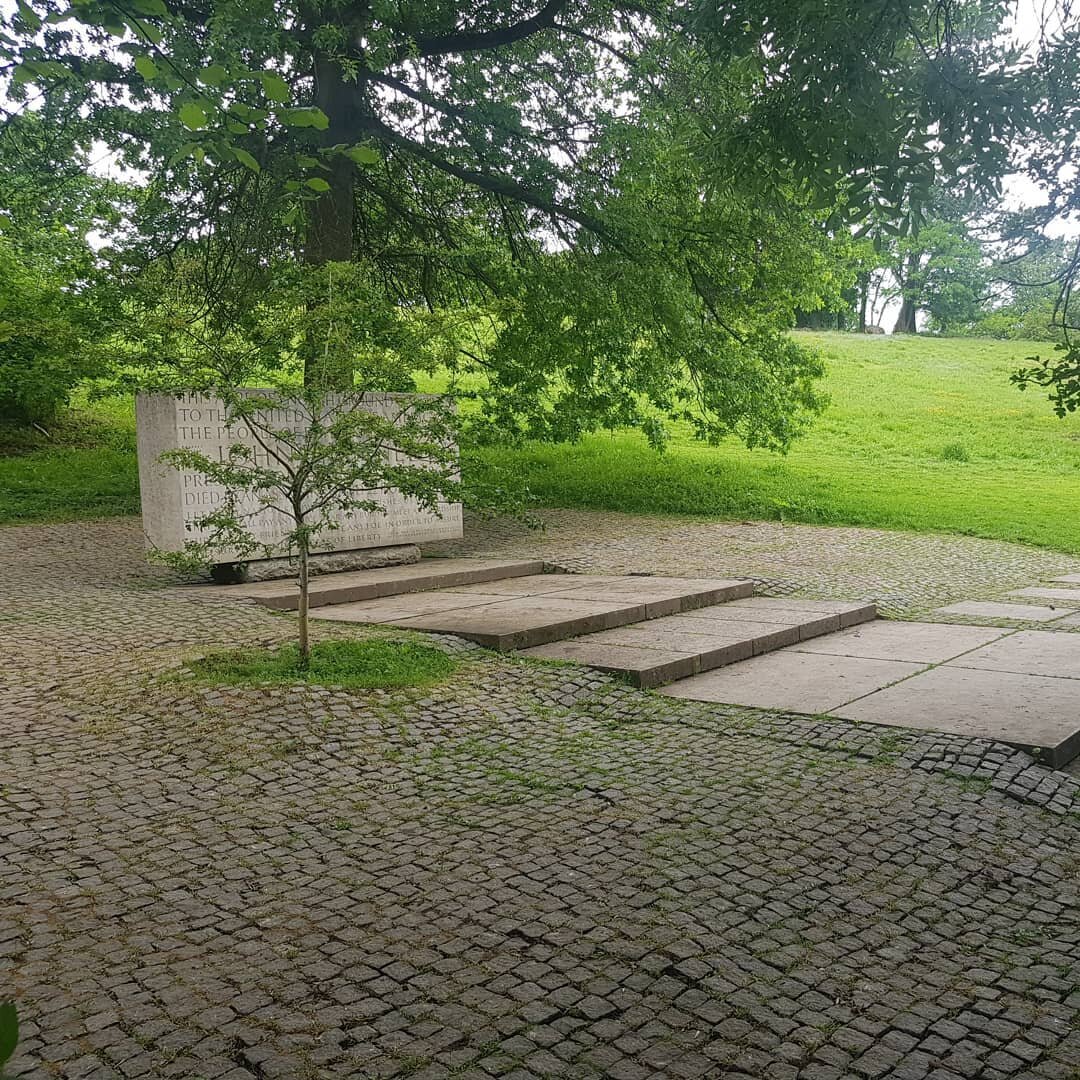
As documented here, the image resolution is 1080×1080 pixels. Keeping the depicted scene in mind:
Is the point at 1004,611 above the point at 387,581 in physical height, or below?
below

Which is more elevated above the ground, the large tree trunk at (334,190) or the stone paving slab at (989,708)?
the large tree trunk at (334,190)

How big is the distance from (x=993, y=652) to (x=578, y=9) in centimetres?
1061

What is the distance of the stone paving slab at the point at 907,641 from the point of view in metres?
8.43

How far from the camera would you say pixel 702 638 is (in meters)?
8.45

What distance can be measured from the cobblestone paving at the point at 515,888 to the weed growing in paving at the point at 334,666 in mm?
207

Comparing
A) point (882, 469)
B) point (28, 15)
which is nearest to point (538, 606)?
point (28, 15)

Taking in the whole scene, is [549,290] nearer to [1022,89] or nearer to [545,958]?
[1022,89]

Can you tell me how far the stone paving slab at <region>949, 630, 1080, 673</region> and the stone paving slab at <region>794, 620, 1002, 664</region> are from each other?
13 cm

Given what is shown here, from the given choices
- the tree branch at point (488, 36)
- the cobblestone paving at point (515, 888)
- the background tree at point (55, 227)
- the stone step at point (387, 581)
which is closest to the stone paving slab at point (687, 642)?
the cobblestone paving at point (515, 888)

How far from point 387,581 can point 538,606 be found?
71.2 inches

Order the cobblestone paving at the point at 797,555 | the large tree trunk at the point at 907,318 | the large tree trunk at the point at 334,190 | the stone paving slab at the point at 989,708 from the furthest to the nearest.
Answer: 1. the large tree trunk at the point at 907,318
2. the large tree trunk at the point at 334,190
3. the cobblestone paving at the point at 797,555
4. the stone paving slab at the point at 989,708

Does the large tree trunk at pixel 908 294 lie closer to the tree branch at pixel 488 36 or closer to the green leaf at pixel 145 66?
the tree branch at pixel 488 36

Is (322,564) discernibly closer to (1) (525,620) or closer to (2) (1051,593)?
(1) (525,620)

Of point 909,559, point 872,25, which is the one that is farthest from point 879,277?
point 872,25
